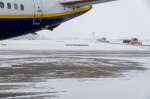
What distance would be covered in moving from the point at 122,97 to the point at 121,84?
1.79 m

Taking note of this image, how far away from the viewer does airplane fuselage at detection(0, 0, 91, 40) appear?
10852 mm

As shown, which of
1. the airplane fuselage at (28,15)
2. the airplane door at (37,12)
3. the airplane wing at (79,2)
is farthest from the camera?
the airplane wing at (79,2)

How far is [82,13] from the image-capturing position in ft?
53.6

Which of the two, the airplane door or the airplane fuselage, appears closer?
the airplane fuselage

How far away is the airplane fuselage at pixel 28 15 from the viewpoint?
35.6 feet

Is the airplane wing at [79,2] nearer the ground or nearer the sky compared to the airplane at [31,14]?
nearer the sky

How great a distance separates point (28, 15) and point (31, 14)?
230 mm

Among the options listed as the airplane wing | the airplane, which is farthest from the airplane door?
the airplane wing

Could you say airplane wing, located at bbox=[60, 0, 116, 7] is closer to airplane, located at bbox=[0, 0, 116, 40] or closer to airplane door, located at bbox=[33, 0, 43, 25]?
airplane, located at bbox=[0, 0, 116, 40]

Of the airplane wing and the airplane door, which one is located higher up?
the airplane wing

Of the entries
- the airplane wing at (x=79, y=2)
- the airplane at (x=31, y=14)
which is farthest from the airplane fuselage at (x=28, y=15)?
the airplane wing at (x=79, y=2)

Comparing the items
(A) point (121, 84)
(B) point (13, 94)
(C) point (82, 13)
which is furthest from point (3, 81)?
(C) point (82, 13)

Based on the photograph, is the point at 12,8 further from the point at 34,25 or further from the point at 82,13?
the point at 82,13

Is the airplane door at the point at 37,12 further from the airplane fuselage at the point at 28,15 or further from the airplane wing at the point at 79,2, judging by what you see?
the airplane wing at the point at 79,2
